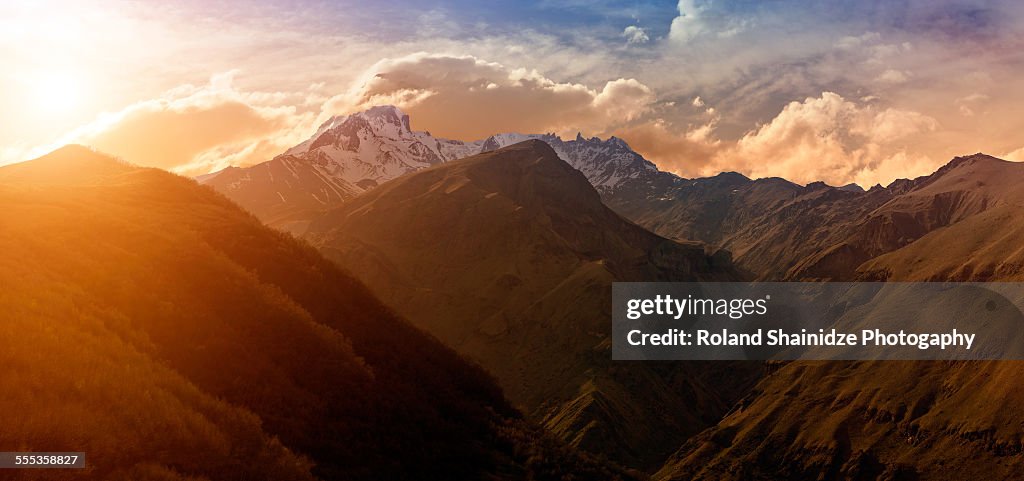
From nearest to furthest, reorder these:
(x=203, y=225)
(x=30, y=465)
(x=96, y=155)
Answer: (x=30, y=465), (x=203, y=225), (x=96, y=155)

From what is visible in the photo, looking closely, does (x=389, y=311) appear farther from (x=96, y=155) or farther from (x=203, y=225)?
(x=96, y=155)

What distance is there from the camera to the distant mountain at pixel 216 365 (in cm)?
2145

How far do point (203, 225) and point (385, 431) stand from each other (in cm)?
2515

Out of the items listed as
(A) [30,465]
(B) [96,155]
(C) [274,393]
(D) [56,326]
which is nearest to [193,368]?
(C) [274,393]

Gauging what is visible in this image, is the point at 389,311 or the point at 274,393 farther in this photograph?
the point at 389,311

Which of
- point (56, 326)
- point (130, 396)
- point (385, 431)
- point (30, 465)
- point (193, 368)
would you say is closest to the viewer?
point (30, 465)

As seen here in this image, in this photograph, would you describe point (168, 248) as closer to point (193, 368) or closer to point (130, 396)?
point (193, 368)

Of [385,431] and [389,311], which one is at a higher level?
[389,311]

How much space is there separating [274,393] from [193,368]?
11.1 feet

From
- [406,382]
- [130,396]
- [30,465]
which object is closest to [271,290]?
[406,382]

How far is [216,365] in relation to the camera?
2973 cm


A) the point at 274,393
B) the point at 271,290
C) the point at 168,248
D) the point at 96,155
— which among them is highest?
the point at 96,155

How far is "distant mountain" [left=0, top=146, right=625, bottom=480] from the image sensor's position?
21.5 meters

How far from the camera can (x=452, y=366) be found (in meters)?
44.7
